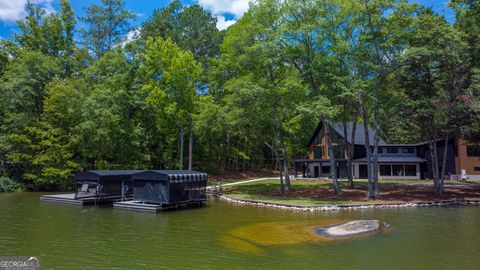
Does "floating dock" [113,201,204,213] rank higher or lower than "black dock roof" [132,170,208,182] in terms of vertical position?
lower

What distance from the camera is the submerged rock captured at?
44.1 ft

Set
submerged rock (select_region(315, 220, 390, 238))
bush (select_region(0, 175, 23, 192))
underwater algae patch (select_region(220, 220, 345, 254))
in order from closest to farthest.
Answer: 1. underwater algae patch (select_region(220, 220, 345, 254))
2. submerged rock (select_region(315, 220, 390, 238))
3. bush (select_region(0, 175, 23, 192))

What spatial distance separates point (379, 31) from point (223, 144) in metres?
30.9

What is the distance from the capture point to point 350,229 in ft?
45.5

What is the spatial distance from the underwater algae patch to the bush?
91.0 ft

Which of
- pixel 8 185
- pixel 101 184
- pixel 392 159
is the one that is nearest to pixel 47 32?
pixel 8 185

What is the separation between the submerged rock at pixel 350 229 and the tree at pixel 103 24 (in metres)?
39.3

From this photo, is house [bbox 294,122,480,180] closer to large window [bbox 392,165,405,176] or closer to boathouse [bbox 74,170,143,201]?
large window [bbox 392,165,405,176]

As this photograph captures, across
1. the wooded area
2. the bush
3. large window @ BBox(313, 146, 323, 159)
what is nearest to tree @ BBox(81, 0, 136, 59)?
the wooded area

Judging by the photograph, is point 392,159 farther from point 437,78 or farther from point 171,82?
point 171,82

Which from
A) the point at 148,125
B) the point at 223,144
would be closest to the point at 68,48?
the point at 148,125

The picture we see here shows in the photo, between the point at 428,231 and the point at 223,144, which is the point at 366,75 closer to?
the point at 428,231

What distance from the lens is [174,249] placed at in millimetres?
11203

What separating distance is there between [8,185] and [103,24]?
2227 centimetres
